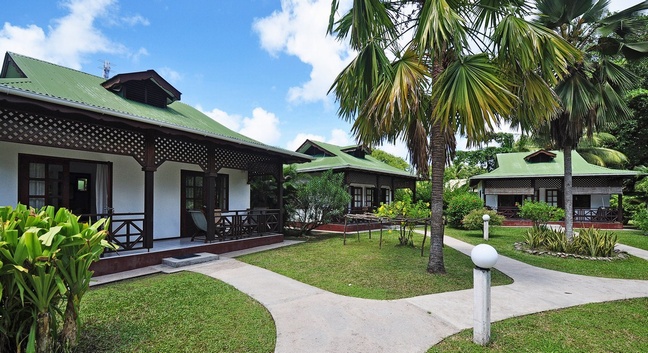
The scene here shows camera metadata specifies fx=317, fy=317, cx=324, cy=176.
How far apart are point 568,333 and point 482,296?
1.34 meters

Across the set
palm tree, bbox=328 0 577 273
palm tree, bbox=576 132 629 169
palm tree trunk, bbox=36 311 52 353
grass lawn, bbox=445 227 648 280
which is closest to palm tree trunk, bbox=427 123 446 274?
palm tree, bbox=328 0 577 273

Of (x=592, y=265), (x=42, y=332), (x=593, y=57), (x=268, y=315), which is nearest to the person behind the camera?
(x=42, y=332)

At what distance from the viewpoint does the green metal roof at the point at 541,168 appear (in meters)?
17.9

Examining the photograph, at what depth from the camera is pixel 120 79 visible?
8906 millimetres

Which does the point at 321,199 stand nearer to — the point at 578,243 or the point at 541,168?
the point at 578,243

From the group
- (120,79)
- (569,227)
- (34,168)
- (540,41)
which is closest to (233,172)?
(120,79)

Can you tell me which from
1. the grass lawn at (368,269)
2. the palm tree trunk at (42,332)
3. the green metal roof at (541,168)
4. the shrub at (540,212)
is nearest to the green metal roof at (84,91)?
the grass lawn at (368,269)

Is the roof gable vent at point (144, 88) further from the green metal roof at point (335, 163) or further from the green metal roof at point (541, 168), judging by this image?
the green metal roof at point (541, 168)

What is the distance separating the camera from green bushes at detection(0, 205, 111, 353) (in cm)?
251

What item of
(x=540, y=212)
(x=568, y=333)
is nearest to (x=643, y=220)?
(x=540, y=212)

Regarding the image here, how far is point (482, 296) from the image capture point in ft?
10.8

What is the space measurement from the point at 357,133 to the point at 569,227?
718 centimetres

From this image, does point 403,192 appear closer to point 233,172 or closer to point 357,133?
point 233,172

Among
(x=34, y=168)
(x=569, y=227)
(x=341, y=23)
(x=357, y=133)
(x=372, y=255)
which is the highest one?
(x=341, y=23)
